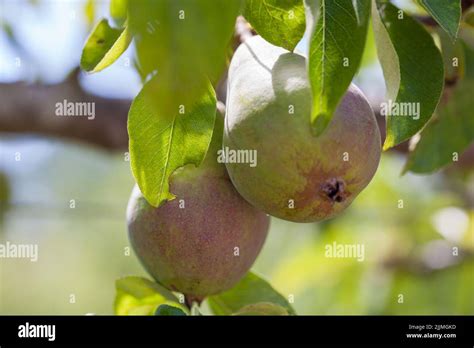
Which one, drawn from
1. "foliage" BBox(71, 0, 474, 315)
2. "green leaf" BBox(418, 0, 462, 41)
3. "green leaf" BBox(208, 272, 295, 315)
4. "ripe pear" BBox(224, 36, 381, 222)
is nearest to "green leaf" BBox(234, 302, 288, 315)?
"foliage" BBox(71, 0, 474, 315)

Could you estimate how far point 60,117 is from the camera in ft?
7.41

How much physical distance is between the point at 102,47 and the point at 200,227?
33cm

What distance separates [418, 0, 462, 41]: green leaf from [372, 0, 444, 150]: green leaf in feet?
0.24

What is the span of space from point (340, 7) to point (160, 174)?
34 cm

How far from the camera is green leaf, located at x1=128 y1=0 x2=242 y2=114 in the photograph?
76 cm

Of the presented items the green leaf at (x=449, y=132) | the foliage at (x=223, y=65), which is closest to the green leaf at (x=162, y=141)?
the foliage at (x=223, y=65)

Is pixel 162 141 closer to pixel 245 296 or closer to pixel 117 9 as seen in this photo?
pixel 117 9

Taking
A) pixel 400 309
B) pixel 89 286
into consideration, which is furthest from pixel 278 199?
pixel 89 286

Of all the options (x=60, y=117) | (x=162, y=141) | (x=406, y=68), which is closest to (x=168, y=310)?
(x=162, y=141)

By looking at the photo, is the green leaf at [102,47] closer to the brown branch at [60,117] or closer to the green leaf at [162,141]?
the green leaf at [162,141]

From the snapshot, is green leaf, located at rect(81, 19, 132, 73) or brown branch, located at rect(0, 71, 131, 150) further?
brown branch, located at rect(0, 71, 131, 150)

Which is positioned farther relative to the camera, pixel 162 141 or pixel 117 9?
pixel 117 9

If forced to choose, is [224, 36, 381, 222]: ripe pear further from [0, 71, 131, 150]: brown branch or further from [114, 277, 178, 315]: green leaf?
[0, 71, 131, 150]: brown branch

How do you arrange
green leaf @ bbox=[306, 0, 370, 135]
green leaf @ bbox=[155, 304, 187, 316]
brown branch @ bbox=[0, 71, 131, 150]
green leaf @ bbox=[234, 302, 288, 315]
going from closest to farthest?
green leaf @ bbox=[306, 0, 370, 135], green leaf @ bbox=[155, 304, 187, 316], green leaf @ bbox=[234, 302, 288, 315], brown branch @ bbox=[0, 71, 131, 150]
